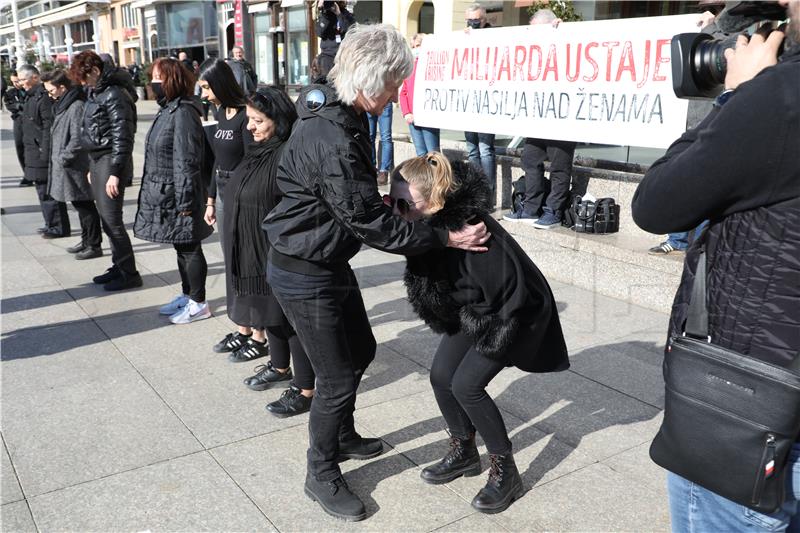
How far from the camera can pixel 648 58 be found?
563 centimetres

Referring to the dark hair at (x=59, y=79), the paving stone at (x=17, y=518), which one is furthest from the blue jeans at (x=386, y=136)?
the paving stone at (x=17, y=518)

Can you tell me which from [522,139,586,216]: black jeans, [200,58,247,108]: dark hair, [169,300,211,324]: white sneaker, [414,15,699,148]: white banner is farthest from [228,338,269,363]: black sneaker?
[414,15,699,148]: white banner

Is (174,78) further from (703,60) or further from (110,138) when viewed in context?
(703,60)

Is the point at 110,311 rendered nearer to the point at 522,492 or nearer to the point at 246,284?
the point at 246,284

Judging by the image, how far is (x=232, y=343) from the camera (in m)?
4.61

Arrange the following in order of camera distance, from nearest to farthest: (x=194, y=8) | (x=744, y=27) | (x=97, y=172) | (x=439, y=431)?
(x=744, y=27)
(x=439, y=431)
(x=97, y=172)
(x=194, y=8)

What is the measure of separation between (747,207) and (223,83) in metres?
3.67

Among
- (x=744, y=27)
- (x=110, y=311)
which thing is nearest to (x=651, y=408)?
(x=744, y=27)

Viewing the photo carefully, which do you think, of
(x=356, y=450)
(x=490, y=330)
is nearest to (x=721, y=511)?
(x=490, y=330)

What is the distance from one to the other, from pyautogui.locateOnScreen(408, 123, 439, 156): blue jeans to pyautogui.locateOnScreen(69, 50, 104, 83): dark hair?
360 centimetres

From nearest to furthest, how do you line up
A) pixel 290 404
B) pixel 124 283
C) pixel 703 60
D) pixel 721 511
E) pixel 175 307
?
pixel 721 511 < pixel 703 60 < pixel 290 404 < pixel 175 307 < pixel 124 283

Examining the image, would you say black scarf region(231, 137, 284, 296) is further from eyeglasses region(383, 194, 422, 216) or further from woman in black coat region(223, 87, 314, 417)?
eyeglasses region(383, 194, 422, 216)

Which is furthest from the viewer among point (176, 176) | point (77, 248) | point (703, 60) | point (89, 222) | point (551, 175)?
point (77, 248)

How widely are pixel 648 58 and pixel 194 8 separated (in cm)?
3806
